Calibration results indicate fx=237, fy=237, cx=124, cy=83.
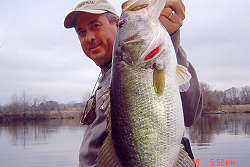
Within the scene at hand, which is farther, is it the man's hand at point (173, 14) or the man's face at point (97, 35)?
the man's face at point (97, 35)

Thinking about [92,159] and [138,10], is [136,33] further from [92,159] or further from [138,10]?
[92,159]

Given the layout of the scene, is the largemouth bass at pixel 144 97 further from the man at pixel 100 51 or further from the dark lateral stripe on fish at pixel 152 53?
the man at pixel 100 51

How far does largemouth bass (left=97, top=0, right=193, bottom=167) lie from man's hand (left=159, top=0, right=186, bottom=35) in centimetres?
20

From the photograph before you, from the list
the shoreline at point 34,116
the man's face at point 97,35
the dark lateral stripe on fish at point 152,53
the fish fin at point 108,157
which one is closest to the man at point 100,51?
the man's face at point 97,35

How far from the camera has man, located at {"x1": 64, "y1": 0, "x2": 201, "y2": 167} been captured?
2365mm

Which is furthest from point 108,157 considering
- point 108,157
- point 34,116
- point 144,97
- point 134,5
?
point 34,116

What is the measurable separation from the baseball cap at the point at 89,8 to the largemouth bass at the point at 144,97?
44.8 inches

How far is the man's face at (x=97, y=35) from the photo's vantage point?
2978 millimetres

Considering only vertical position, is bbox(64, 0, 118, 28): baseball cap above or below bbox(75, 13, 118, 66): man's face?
above

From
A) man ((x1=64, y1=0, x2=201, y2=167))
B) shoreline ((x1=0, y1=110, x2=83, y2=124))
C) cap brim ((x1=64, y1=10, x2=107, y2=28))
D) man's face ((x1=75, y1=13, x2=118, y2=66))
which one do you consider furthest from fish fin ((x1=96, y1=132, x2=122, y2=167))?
shoreline ((x1=0, y1=110, x2=83, y2=124))

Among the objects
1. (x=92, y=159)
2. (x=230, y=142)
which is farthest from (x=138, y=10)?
(x=230, y=142)

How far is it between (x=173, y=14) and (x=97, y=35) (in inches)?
48.0

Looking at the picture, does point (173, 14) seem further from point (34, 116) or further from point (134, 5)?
point (34, 116)

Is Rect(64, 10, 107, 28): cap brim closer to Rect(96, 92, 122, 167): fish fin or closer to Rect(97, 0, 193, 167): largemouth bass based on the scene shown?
Rect(97, 0, 193, 167): largemouth bass
